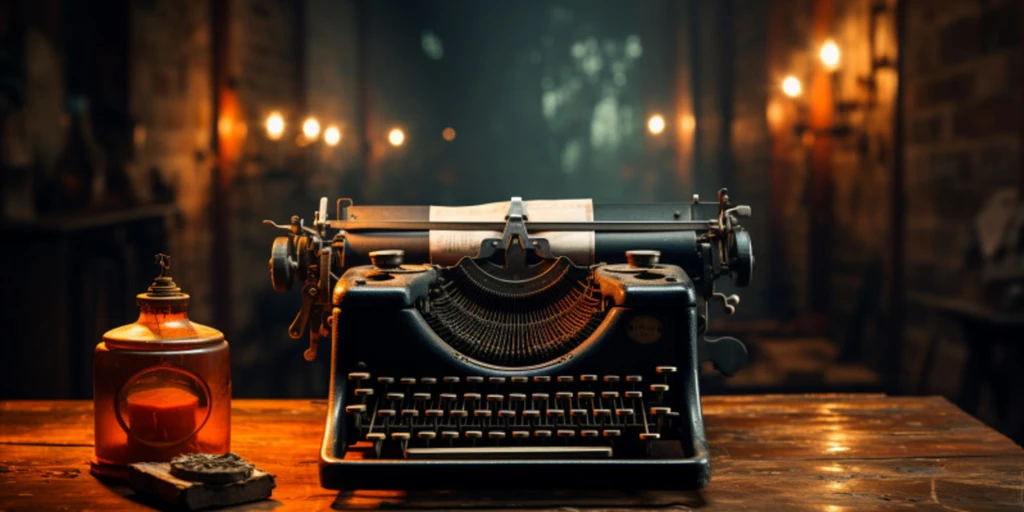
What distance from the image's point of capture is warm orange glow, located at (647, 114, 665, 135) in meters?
12.1

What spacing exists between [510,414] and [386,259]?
507mm

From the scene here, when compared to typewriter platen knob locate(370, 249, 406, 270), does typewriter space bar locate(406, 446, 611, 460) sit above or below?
below

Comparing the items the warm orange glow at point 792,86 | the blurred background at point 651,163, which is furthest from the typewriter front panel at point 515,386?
the warm orange glow at point 792,86

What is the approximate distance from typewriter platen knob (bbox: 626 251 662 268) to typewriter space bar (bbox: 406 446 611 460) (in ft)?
1.58

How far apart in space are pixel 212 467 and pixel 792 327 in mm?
6665

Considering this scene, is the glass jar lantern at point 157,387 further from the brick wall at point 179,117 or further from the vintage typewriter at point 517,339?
the brick wall at point 179,117

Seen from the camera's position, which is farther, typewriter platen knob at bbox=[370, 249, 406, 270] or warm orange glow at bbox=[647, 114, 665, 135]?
warm orange glow at bbox=[647, 114, 665, 135]

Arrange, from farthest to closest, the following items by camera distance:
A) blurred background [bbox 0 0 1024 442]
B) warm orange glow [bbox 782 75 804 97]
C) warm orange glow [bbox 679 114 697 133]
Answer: warm orange glow [bbox 679 114 697 133]
warm orange glow [bbox 782 75 804 97]
blurred background [bbox 0 0 1024 442]

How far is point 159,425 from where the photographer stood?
6.89 ft

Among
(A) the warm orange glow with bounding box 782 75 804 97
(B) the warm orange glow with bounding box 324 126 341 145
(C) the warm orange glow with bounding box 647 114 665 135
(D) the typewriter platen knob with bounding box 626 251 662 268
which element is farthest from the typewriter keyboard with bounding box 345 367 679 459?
(C) the warm orange glow with bounding box 647 114 665 135

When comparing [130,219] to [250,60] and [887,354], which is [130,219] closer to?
[250,60]

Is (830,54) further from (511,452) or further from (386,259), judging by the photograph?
(511,452)

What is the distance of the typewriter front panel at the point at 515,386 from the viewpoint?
2.03 m

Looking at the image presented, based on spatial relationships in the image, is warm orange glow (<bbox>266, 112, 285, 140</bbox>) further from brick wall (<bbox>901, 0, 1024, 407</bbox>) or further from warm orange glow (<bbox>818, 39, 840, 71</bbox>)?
brick wall (<bbox>901, 0, 1024, 407</bbox>)
